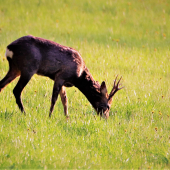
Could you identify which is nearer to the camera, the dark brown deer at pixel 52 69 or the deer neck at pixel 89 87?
the dark brown deer at pixel 52 69

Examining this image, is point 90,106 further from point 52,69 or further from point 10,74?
point 10,74

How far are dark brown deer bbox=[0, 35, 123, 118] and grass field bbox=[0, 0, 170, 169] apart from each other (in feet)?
1.37

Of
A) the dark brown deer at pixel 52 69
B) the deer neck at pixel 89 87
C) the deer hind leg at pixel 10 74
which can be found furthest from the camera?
the deer neck at pixel 89 87

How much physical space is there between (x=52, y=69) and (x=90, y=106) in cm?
149

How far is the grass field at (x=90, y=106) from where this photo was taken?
17.9ft

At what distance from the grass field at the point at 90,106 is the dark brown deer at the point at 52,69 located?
1.37 feet

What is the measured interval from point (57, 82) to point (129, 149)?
219 cm

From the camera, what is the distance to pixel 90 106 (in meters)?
8.14

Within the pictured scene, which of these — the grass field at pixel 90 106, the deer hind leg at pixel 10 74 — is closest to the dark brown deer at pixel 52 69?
the deer hind leg at pixel 10 74

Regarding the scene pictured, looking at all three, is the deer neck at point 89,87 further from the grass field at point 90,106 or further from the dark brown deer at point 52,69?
the grass field at point 90,106

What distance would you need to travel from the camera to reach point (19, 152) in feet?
17.3

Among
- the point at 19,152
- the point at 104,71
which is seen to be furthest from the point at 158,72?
the point at 19,152

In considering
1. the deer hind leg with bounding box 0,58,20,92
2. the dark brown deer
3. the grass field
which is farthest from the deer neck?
the deer hind leg with bounding box 0,58,20,92

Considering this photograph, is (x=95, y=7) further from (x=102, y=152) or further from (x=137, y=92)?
(x=102, y=152)
